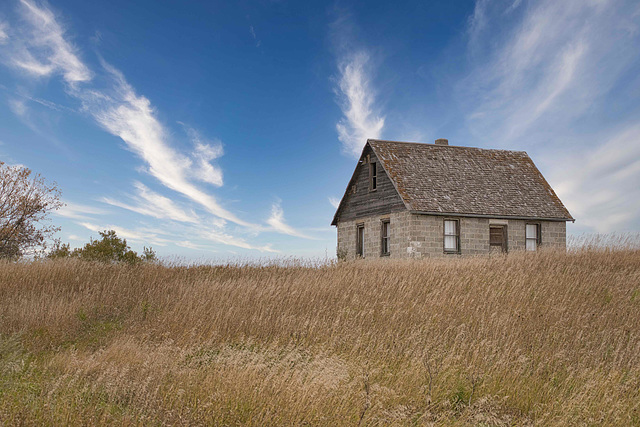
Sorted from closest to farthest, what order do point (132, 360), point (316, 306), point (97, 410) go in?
1. point (97, 410)
2. point (132, 360)
3. point (316, 306)

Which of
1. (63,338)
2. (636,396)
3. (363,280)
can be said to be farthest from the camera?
(363,280)

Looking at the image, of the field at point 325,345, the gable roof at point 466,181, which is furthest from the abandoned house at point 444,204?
the field at point 325,345

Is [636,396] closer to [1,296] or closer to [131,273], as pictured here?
[131,273]

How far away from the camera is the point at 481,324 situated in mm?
9141

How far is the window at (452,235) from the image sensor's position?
23297 mm

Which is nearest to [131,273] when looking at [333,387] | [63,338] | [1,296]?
[1,296]

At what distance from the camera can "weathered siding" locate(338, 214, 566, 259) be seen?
888 inches

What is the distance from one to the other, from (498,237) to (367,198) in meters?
7.30

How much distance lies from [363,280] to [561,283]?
5.42m

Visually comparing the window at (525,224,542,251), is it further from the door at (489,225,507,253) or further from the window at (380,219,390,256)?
the window at (380,219,390,256)

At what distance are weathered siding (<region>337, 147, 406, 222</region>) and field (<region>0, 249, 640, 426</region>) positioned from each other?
7.98 meters

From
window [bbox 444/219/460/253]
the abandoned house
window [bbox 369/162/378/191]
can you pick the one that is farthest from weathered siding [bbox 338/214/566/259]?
window [bbox 369/162/378/191]

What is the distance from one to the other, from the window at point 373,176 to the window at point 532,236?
8.52 m

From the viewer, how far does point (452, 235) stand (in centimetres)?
2345
